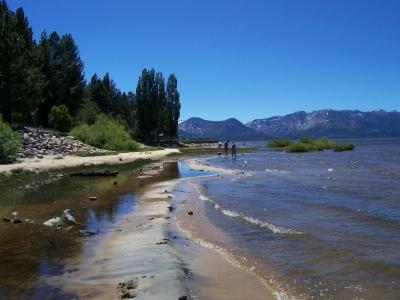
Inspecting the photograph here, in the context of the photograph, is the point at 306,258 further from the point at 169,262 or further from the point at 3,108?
the point at 3,108

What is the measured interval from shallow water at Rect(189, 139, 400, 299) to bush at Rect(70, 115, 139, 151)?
3568 centimetres

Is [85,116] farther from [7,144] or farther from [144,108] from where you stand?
[7,144]

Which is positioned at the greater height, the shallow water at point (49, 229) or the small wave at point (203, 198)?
the shallow water at point (49, 229)

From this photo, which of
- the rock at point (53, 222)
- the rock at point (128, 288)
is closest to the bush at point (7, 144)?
the rock at point (53, 222)

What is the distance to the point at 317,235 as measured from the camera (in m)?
14.1

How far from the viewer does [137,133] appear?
104125 mm

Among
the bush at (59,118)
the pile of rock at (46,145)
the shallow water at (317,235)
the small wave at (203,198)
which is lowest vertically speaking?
the shallow water at (317,235)

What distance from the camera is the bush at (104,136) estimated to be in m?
59.8

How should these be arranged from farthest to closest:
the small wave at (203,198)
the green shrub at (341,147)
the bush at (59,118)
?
1. the green shrub at (341,147)
2. the bush at (59,118)
3. the small wave at (203,198)

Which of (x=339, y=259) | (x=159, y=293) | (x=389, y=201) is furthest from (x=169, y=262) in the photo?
(x=389, y=201)

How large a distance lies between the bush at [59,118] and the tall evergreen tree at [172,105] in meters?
45.8

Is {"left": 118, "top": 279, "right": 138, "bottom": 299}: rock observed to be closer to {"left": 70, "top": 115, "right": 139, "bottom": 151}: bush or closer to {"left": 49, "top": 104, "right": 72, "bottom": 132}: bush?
{"left": 70, "top": 115, "right": 139, "bottom": 151}: bush

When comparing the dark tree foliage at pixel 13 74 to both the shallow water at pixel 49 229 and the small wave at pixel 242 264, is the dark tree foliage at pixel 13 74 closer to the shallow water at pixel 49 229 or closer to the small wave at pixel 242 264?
the shallow water at pixel 49 229

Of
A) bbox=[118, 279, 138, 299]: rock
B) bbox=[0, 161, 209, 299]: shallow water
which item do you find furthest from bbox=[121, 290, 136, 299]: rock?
bbox=[0, 161, 209, 299]: shallow water
